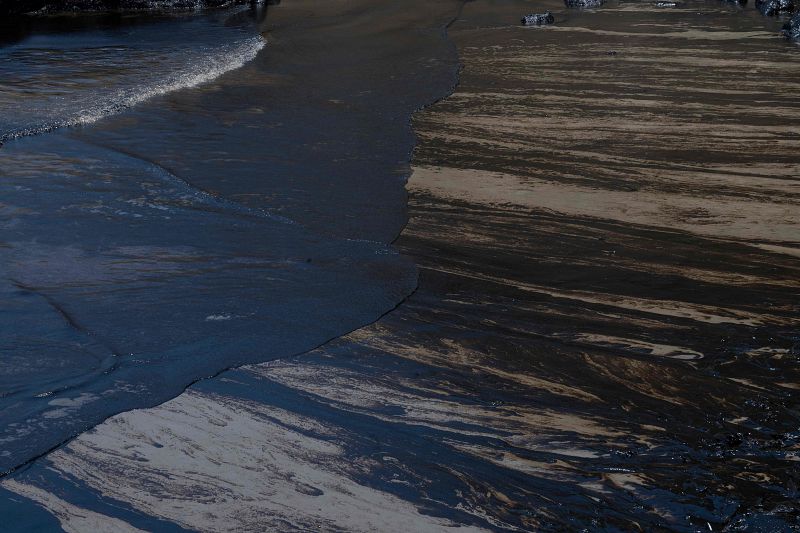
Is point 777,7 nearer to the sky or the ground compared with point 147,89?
nearer to the sky

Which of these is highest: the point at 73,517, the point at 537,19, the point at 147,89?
the point at 537,19

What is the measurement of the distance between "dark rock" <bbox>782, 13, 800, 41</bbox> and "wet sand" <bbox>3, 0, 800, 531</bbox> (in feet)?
18.4

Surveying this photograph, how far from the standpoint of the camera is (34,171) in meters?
6.11

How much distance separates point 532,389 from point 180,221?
2.60 metres

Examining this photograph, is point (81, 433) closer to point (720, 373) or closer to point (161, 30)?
point (720, 373)

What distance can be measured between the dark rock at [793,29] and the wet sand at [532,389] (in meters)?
5.59

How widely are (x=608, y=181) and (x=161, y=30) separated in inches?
364

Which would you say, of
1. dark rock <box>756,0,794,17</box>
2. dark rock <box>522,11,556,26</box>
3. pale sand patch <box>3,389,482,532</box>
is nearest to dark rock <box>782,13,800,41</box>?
dark rock <box>756,0,794,17</box>

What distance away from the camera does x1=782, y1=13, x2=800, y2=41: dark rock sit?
11094mm

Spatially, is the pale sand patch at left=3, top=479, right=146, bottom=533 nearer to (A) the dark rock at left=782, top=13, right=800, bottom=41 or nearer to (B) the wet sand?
(B) the wet sand

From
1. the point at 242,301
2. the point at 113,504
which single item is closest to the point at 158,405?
the point at 113,504

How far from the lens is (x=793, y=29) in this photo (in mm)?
11219

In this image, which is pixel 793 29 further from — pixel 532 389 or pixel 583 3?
pixel 532 389

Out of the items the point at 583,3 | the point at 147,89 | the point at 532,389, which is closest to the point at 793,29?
the point at 583,3
